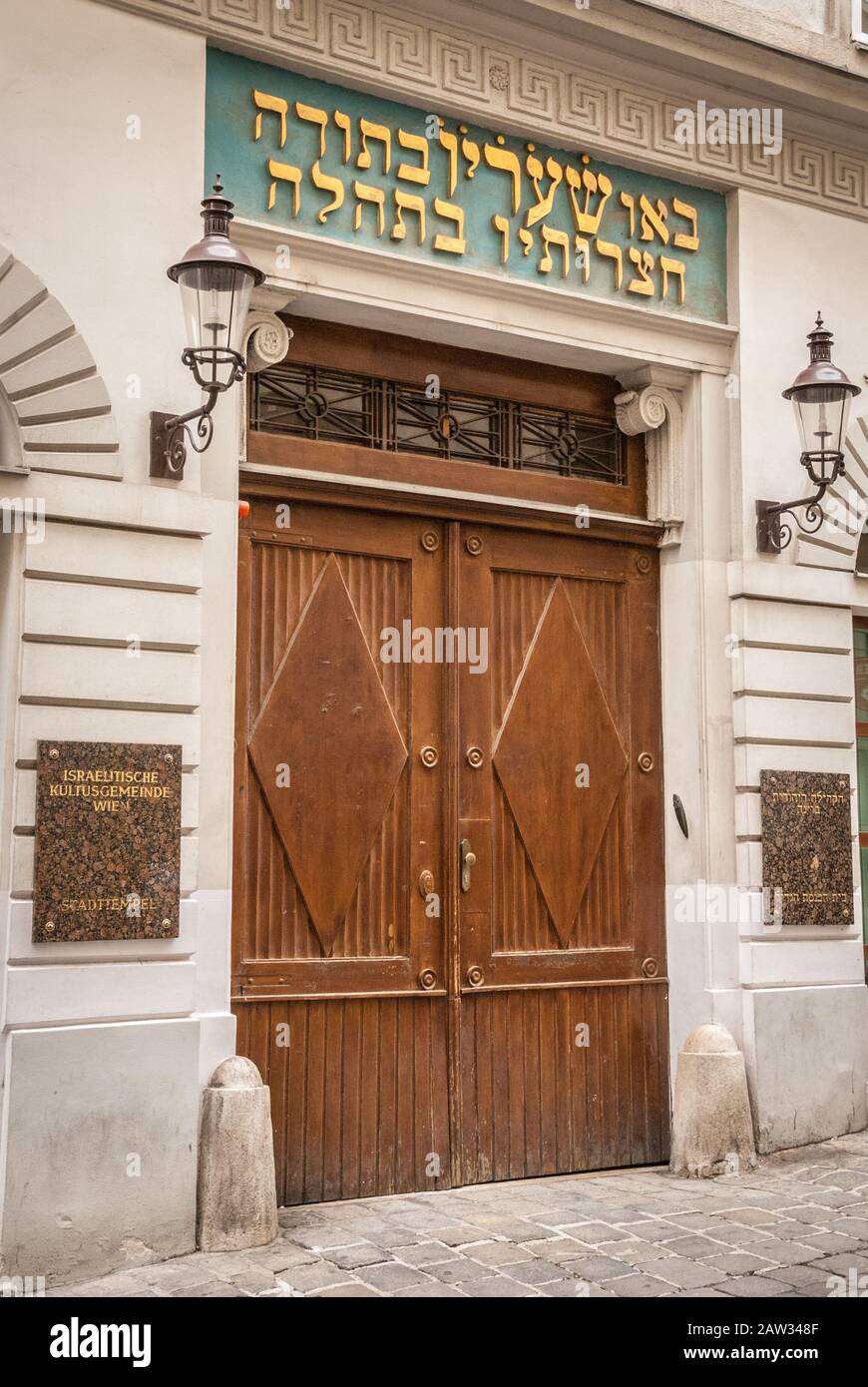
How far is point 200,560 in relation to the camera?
6031 millimetres

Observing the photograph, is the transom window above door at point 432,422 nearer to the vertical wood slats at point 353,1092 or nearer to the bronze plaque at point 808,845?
the bronze plaque at point 808,845

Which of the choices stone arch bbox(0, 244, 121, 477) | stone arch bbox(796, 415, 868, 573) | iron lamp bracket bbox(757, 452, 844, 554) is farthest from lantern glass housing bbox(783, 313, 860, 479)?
stone arch bbox(0, 244, 121, 477)

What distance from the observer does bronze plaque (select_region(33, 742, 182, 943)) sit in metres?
5.48

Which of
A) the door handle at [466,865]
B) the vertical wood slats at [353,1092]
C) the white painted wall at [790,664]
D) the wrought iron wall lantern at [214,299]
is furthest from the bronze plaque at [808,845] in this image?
the wrought iron wall lantern at [214,299]

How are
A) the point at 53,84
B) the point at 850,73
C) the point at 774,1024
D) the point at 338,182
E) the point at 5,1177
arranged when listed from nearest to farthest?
1. the point at 5,1177
2. the point at 53,84
3. the point at 338,182
4. the point at 774,1024
5. the point at 850,73

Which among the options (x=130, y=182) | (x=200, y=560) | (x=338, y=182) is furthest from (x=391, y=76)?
(x=200, y=560)

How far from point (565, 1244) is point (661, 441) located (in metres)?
4.27

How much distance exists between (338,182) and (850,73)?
3.26 meters

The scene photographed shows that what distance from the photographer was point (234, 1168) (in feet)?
18.6

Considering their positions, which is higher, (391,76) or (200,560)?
(391,76)

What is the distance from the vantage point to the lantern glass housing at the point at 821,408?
700cm

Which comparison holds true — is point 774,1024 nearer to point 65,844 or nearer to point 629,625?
point 629,625

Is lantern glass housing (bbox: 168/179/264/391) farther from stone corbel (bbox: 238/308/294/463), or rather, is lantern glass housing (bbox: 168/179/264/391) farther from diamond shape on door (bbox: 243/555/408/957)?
diamond shape on door (bbox: 243/555/408/957)

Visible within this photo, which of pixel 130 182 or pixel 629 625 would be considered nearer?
pixel 130 182
